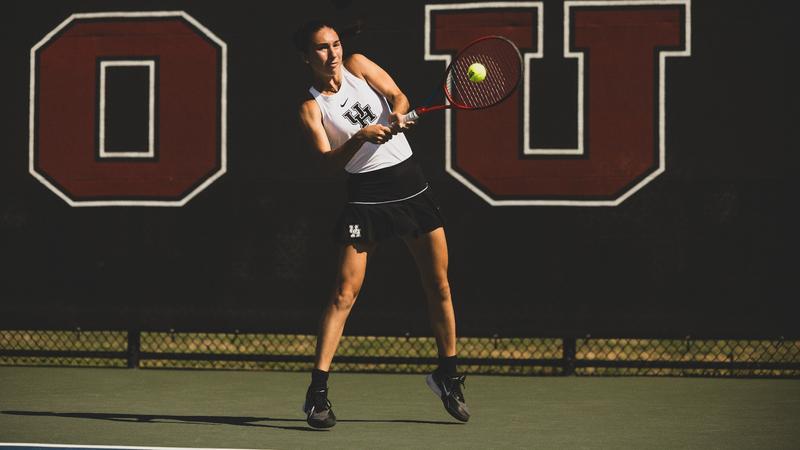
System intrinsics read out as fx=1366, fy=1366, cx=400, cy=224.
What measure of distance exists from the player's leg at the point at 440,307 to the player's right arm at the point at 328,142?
0.51 m

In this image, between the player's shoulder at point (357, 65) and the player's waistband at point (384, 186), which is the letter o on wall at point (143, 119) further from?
the player's waistband at point (384, 186)

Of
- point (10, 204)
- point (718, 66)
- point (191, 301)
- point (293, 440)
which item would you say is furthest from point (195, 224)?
point (718, 66)

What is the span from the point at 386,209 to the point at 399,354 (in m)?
2.32

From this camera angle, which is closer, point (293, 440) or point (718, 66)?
point (293, 440)

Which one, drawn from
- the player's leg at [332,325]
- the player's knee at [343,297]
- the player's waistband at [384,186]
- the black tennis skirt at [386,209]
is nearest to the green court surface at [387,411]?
the player's leg at [332,325]

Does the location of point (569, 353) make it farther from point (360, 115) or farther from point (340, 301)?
point (360, 115)

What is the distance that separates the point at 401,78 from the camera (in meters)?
7.07

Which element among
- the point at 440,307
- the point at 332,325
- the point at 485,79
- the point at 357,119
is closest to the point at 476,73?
the point at 485,79

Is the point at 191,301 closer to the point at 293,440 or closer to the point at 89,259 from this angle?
the point at 89,259

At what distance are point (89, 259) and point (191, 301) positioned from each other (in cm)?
61

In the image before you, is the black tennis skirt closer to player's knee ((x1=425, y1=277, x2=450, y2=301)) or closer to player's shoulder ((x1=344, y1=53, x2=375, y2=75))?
player's knee ((x1=425, y1=277, x2=450, y2=301))

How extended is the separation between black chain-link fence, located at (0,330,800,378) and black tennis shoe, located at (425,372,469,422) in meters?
1.38

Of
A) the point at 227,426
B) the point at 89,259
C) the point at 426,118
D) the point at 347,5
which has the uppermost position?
the point at 347,5

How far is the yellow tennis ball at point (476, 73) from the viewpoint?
570 cm
